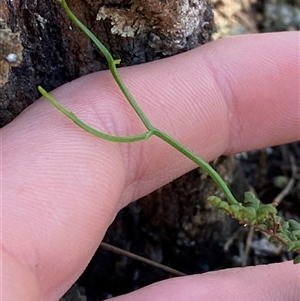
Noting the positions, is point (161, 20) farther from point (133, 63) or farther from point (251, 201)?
point (251, 201)

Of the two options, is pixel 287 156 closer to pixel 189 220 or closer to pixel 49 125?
pixel 189 220

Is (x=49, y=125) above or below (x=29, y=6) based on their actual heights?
below

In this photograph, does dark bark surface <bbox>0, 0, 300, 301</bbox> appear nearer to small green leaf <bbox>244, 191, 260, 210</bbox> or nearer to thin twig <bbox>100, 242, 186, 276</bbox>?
thin twig <bbox>100, 242, 186, 276</bbox>

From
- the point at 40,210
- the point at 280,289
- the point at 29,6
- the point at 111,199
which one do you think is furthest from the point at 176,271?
the point at 29,6

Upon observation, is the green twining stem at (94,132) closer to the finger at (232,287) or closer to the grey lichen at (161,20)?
the grey lichen at (161,20)

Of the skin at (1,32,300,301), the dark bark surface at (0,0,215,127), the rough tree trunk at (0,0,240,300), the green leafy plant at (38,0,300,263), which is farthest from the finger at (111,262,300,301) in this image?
the dark bark surface at (0,0,215,127)

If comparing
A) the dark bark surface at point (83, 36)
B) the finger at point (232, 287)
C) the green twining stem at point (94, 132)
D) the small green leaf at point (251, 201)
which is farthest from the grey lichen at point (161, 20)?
the finger at point (232, 287)

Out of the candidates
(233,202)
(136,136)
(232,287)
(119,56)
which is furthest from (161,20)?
(232,287)

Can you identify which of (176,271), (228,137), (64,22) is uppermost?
(64,22)
